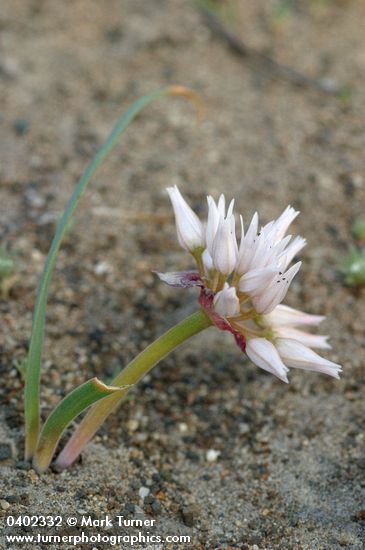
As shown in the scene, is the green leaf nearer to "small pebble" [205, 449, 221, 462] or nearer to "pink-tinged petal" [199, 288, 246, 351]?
"pink-tinged petal" [199, 288, 246, 351]

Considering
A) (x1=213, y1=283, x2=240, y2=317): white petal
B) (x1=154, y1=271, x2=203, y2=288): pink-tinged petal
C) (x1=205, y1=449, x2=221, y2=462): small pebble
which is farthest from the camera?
(x1=205, y1=449, x2=221, y2=462): small pebble

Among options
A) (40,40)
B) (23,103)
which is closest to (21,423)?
(23,103)

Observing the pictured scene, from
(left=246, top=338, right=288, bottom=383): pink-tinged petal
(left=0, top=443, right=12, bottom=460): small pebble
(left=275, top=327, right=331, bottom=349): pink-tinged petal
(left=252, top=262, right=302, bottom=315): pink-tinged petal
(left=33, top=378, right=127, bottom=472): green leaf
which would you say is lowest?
(left=0, top=443, right=12, bottom=460): small pebble

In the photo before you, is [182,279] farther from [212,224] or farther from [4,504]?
[4,504]

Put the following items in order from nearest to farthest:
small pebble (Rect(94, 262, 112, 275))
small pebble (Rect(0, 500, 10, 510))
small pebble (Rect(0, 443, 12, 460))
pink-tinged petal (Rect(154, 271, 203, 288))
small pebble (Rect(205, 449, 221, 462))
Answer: pink-tinged petal (Rect(154, 271, 203, 288)) → small pebble (Rect(0, 500, 10, 510)) → small pebble (Rect(0, 443, 12, 460)) → small pebble (Rect(205, 449, 221, 462)) → small pebble (Rect(94, 262, 112, 275))

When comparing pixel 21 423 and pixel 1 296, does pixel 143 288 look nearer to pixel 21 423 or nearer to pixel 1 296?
pixel 1 296

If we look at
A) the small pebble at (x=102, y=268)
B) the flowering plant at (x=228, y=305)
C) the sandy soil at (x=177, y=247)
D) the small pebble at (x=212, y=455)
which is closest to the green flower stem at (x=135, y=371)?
the flowering plant at (x=228, y=305)

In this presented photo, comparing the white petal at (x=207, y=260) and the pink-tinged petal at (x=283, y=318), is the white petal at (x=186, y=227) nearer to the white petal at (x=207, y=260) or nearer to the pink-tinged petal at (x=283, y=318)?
the white petal at (x=207, y=260)

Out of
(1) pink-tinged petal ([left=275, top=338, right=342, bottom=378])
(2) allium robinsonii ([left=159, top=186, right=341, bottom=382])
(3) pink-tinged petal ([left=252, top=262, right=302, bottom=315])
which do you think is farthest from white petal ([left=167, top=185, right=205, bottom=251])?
(1) pink-tinged petal ([left=275, top=338, right=342, bottom=378])
